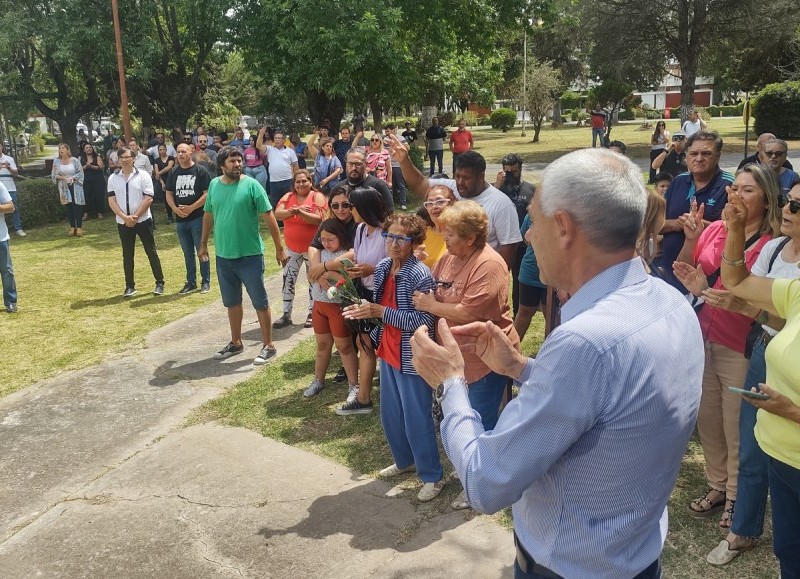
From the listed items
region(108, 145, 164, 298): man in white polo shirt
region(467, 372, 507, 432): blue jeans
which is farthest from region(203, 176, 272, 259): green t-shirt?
region(467, 372, 507, 432): blue jeans

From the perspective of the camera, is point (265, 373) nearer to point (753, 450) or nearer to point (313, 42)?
point (753, 450)

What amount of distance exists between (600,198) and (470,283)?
87.5 inches

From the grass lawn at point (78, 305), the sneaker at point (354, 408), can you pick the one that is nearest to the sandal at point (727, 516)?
the sneaker at point (354, 408)

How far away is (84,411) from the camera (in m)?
6.21

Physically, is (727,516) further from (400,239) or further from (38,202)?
(38,202)

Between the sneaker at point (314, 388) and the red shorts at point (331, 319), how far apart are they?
534 millimetres

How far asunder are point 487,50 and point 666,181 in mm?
16595

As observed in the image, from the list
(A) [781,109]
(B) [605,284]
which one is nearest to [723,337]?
(B) [605,284]

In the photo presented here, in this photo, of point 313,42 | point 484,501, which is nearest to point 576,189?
point 484,501

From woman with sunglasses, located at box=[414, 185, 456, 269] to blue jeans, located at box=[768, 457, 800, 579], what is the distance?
242cm

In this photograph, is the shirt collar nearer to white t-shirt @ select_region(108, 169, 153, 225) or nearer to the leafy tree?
white t-shirt @ select_region(108, 169, 153, 225)

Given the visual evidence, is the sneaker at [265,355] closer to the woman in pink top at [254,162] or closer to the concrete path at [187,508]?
the concrete path at [187,508]

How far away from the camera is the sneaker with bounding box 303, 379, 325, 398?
245 inches

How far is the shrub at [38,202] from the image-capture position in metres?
16.2
